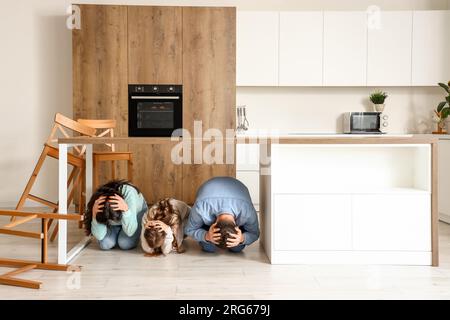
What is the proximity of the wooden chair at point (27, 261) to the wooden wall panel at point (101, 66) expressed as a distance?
7.18 ft

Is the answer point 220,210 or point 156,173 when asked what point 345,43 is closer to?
point 156,173

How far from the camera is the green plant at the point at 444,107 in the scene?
16.7 ft

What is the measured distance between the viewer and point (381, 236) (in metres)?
2.89

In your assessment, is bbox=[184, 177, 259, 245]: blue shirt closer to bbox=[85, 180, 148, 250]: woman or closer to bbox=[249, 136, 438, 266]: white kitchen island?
bbox=[249, 136, 438, 266]: white kitchen island

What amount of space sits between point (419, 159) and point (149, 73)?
2.84m

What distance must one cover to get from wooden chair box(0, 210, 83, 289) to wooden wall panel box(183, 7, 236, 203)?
2.38 metres

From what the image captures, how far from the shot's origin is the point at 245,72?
17.3ft

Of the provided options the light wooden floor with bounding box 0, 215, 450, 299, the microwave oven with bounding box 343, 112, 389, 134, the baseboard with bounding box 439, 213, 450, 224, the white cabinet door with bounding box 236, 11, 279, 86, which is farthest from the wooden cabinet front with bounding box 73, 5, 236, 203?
the baseboard with bounding box 439, 213, 450, 224

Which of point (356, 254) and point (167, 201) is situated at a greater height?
point (167, 201)

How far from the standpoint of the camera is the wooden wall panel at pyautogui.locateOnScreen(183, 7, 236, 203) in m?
4.98

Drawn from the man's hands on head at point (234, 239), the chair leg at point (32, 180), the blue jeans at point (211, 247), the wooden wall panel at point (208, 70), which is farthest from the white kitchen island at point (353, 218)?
the wooden wall panel at point (208, 70)
